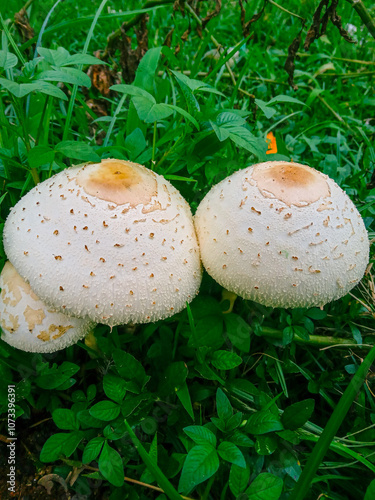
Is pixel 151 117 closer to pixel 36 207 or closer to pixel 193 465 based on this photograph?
pixel 36 207

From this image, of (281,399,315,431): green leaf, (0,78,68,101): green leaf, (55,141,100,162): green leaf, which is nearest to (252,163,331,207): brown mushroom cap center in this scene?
(55,141,100,162): green leaf

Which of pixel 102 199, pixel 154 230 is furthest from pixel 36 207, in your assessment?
pixel 154 230

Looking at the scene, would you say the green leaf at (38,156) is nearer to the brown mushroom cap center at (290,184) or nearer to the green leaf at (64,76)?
the green leaf at (64,76)

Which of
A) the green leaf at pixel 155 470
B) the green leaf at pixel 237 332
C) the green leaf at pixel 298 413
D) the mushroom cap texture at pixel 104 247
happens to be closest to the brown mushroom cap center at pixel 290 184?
the mushroom cap texture at pixel 104 247

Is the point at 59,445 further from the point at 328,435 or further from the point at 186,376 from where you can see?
the point at 328,435

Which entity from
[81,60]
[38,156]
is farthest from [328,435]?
[81,60]

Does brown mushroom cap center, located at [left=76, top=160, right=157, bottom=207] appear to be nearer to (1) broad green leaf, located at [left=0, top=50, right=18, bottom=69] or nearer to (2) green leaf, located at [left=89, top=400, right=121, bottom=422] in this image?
(1) broad green leaf, located at [left=0, top=50, right=18, bottom=69]
